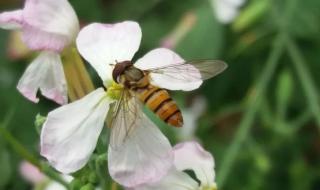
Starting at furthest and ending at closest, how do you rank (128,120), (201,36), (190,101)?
(190,101) < (201,36) < (128,120)

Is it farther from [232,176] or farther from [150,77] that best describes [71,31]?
[232,176]

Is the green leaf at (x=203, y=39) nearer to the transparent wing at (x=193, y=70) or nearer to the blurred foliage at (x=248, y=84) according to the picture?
the blurred foliage at (x=248, y=84)

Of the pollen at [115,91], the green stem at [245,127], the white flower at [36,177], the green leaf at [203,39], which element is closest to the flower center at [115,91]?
the pollen at [115,91]

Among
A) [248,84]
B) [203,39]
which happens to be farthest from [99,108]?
[248,84]

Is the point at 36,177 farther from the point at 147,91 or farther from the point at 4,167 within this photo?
the point at 147,91

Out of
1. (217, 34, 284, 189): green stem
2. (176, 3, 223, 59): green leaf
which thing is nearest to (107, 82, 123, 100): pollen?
(217, 34, 284, 189): green stem

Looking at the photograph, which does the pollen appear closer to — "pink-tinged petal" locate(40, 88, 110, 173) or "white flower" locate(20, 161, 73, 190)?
"pink-tinged petal" locate(40, 88, 110, 173)

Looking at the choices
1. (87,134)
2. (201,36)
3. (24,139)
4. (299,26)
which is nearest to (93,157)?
(87,134)
